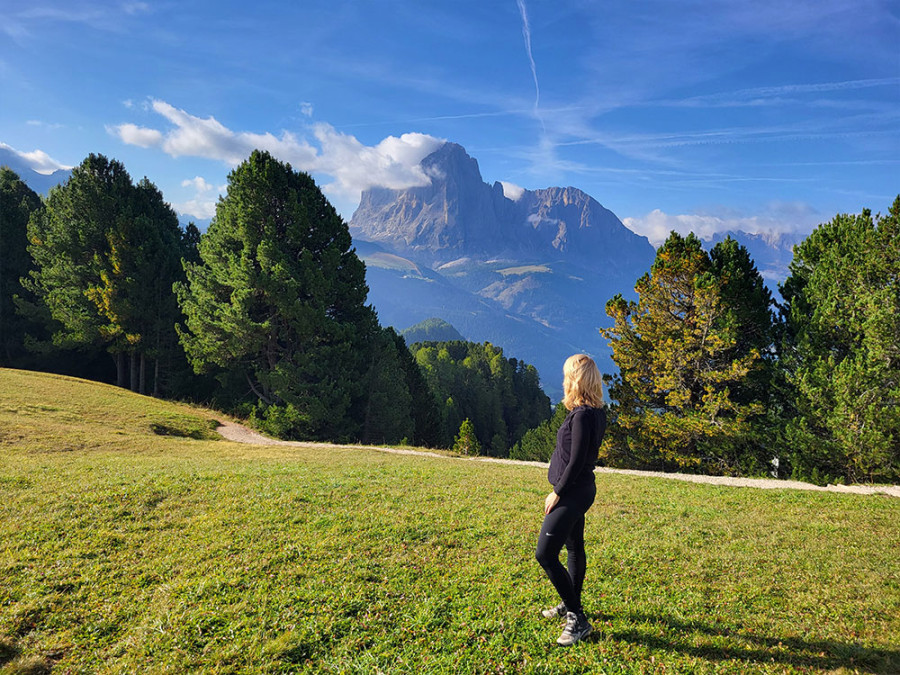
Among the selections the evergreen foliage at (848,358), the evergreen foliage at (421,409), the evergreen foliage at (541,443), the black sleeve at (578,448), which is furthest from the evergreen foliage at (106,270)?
the evergreen foliage at (541,443)

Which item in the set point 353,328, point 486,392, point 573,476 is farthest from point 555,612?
point 486,392

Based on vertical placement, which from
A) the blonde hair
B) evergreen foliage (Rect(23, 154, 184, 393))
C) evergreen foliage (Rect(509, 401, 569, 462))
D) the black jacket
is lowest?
evergreen foliage (Rect(509, 401, 569, 462))

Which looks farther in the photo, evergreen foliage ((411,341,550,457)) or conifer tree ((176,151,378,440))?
evergreen foliage ((411,341,550,457))

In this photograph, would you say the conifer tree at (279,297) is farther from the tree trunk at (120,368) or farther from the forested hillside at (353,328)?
the tree trunk at (120,368)

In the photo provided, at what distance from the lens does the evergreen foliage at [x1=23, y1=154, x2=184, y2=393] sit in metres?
32.3

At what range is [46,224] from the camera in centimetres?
3650

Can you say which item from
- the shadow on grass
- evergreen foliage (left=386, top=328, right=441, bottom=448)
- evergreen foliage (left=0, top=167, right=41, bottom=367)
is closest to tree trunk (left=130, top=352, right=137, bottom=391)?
evergreen foliage (left=0, top=167, right=41, bottom=367)

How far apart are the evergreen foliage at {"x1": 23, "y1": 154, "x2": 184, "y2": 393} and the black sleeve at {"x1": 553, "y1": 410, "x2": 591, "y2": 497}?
3755cm

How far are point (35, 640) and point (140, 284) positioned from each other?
3554 centimetres

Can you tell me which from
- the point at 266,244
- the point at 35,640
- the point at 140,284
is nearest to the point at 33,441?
the point at 35,640

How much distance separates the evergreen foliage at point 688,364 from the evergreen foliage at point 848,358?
208cm

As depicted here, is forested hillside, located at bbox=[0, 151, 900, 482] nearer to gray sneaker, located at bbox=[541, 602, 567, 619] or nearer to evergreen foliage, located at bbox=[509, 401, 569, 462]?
gray sneaker, located at bbox=[541, 602, 567, 619]

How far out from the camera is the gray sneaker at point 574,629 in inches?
189

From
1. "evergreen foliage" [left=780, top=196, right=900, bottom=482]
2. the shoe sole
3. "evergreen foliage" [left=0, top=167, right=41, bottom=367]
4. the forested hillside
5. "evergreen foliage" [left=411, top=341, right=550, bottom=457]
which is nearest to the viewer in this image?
the shoe sole
